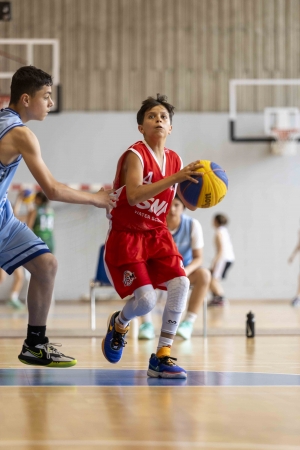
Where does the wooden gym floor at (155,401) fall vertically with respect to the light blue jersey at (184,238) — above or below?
below

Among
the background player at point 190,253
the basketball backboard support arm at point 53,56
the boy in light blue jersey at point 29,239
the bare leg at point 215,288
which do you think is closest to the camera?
the boy in light blue jersey at point 29,239

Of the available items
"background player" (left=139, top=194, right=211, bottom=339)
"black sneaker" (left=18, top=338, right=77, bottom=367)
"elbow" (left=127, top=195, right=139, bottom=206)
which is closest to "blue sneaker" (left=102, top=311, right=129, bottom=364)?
"black sneaker" (left=18, top=338, right=77, bottom=367)

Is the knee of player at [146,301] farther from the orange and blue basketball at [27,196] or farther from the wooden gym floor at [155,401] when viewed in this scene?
the orange and blue basketball at [27,196]

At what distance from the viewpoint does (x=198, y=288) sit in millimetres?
6473

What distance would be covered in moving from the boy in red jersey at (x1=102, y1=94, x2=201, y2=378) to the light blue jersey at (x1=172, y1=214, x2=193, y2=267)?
2280 mm

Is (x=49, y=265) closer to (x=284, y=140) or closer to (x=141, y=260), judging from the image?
(x=141, y=260)

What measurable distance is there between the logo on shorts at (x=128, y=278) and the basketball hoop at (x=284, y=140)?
9.38m

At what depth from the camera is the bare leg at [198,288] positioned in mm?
6457

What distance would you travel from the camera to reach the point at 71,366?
162 inches

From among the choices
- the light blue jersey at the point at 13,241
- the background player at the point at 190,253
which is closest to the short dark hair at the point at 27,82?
the light blue jersey at the point at 13,241

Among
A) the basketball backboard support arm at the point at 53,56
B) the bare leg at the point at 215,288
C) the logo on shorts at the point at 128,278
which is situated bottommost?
the bare leg at the point at 215,288

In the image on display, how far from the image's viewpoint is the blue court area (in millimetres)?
3617

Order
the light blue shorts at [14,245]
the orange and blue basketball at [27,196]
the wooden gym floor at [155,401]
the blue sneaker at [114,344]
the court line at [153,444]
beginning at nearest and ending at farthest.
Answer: the court line at [153,444]
the wooden gym floor at [155,401]
the light blue shorts at [14,245]
the blue sneaker at [114,344]
the orange and blue basketball at [27,196]

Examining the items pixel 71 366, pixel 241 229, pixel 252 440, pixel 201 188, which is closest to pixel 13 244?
pixel 71 366
